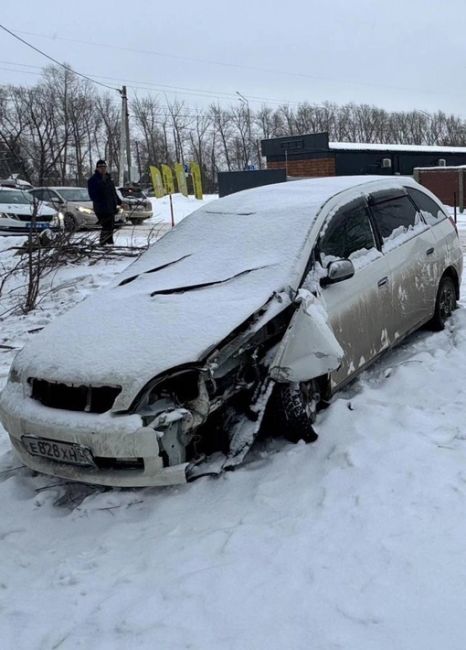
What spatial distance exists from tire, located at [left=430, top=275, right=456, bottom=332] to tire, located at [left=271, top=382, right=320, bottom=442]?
2.38 metres

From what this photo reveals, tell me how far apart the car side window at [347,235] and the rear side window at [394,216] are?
0.17 m

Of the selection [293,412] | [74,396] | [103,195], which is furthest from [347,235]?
[103,195]

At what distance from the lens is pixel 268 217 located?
446 centimetres

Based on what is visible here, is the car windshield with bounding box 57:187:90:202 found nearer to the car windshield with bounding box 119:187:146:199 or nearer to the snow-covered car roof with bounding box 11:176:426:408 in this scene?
the car windshield with bounding box 119:187:146:199

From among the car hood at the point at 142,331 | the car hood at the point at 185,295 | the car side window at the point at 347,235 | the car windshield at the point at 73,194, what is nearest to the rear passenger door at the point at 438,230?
the car side window at the point at 347,235

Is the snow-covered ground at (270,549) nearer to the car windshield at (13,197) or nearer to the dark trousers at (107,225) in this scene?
the dark trousers at (107,225)

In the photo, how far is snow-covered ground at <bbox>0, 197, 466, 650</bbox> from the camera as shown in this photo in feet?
7.38

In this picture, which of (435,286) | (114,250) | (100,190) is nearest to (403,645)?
(435,286)

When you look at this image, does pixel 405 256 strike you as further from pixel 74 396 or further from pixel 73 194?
pixel 73 194

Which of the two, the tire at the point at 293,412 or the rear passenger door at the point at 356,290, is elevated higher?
the rear passenger door at the point at 356,290

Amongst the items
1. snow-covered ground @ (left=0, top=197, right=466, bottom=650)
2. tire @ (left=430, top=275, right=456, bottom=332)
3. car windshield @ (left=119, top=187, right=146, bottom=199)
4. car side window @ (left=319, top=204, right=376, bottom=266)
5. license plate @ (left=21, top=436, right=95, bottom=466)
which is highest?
car windshield @ (left=119, top=187, right=146, bottom=199)

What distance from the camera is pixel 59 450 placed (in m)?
3.16

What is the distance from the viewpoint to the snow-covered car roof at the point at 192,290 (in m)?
3.21

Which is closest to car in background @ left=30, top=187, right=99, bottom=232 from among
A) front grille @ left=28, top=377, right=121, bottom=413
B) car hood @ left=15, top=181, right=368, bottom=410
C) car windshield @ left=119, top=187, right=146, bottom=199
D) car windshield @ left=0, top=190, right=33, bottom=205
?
car windshield @ left=0, top=190, right=33, bottom=205
